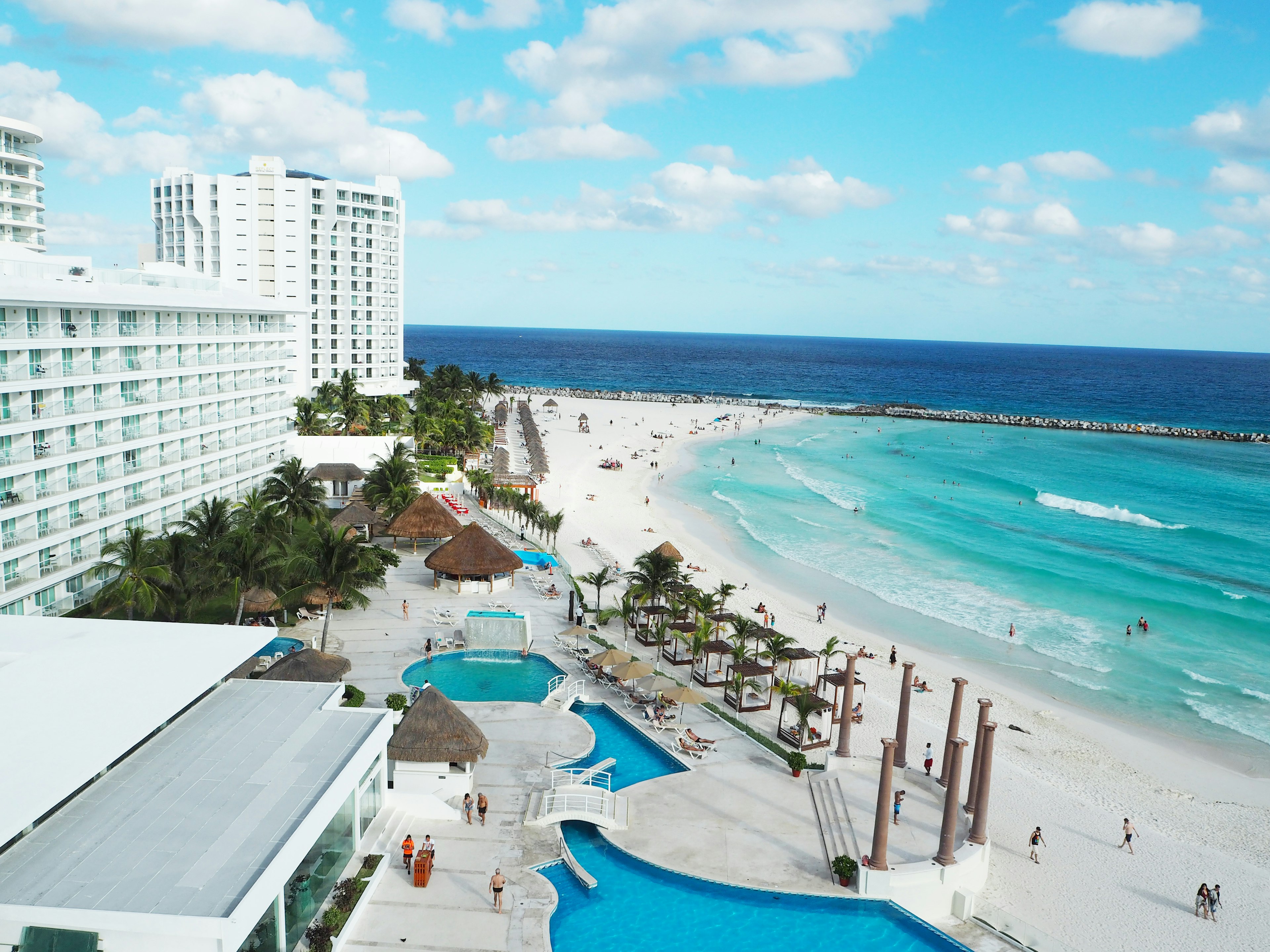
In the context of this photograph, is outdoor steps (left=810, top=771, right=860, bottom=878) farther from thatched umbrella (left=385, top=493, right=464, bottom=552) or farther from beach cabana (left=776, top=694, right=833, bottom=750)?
thatched umbrella (left=385, top=493, right=464, bottom=552)

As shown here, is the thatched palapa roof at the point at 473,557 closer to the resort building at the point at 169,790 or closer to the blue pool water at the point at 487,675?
the blue pool water at the point at 487,675

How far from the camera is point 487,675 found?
33062 mm

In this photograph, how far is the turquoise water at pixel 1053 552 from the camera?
1631 inches

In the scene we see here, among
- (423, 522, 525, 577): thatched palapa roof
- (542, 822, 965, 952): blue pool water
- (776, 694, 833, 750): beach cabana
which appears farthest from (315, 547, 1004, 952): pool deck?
(423, 522, 525, 577): thatched palapa roof

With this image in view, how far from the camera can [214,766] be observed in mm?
19656

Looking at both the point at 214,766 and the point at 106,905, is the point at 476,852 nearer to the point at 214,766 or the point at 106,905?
the point at 214,766

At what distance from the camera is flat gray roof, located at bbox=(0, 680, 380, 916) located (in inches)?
602

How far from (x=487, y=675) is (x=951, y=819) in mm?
17416

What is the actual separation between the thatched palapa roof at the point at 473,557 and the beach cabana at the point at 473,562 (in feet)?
0.05

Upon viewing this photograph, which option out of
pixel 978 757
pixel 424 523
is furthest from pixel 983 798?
pixel 424 523

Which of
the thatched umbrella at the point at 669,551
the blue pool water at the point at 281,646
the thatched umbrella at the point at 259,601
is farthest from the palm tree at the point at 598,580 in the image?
the thatched umbrella at the point at 259,601

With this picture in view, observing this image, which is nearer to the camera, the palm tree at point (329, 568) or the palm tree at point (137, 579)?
the palm tree at point (137, 579)

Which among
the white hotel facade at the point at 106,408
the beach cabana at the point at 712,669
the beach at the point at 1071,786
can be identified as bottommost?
the beach at the point at 1071,786

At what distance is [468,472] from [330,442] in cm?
1086
